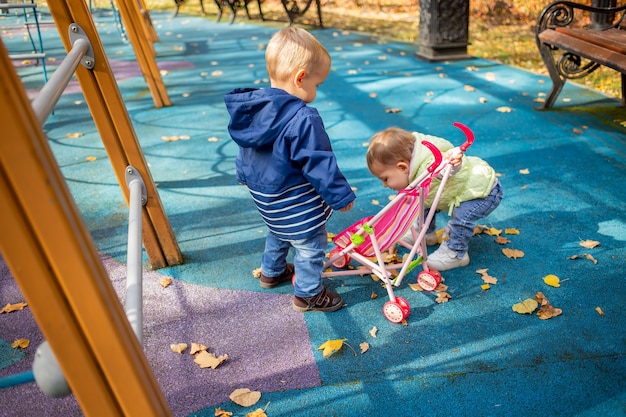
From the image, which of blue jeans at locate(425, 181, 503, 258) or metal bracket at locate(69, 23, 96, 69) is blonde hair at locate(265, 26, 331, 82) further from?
blue jeans at locate(425, 181, 503, 258)

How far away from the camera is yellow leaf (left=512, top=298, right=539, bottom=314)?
2.70 metres

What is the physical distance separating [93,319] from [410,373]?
5.03ft

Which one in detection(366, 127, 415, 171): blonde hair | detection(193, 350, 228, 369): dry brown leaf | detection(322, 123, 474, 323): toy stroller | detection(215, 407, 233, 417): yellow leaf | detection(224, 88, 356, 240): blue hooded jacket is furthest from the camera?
detection(366, 127, 415, 171): blonde hair

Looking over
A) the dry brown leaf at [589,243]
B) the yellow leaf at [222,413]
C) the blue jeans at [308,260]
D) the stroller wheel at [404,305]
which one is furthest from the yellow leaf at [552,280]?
the yellow leaf at [222,413]

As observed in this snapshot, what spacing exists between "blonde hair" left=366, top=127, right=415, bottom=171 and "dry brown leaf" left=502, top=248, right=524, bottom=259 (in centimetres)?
93

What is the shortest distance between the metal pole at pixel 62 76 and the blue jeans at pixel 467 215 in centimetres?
202

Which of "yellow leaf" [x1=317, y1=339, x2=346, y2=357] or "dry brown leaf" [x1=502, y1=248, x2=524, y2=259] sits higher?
"yellow leaf" [x1=317, y1=339, x2=346, y2=357]

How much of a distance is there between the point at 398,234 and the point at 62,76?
1697 mm

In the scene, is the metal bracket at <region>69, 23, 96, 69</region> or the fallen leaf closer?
the metal bracket at <region>69, 23, 96, 69</region>

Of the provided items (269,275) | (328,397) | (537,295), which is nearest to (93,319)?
(328,397)

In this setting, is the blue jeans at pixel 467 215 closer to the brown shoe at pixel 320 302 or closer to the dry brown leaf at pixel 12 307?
the brown shoe at pixel 320 302

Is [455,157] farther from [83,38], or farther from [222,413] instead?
[83,38]

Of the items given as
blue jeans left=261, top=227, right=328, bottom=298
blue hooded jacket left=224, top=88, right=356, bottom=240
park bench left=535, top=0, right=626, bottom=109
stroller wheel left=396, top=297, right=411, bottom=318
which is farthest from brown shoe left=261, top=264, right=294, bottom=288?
park bench left=535, top=0, right=626, bottom=109

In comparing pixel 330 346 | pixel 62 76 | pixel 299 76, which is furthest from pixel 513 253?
pixel 62 76
